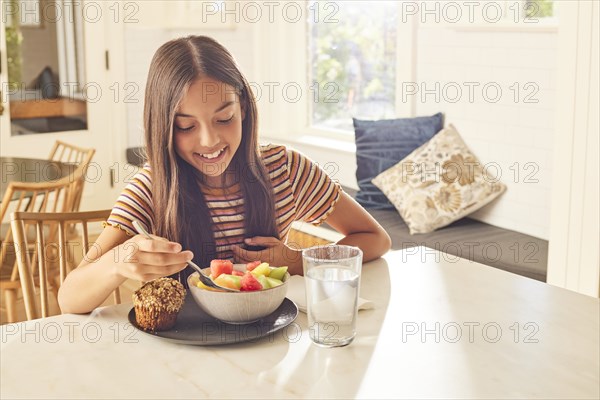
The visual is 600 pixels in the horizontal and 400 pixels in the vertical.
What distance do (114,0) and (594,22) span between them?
336cm

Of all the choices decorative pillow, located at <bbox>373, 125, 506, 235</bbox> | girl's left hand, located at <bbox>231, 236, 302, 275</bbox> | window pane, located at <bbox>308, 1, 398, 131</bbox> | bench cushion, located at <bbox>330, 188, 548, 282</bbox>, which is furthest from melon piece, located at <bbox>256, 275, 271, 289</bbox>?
window pane, located at <bbox>308, 1, 398, 131</bbox>

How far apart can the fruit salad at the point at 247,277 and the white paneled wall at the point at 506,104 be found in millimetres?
2065

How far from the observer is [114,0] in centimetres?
511

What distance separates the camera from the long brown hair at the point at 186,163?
1663 mm

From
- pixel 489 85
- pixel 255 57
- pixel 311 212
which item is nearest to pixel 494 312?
pixel 311 212

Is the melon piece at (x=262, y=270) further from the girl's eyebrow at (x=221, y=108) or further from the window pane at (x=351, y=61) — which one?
the window pane at (x=351, y=61)

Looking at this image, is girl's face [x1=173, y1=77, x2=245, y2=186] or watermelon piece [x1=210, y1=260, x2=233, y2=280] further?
girl's face [x1=173, y1=77, x2=245, y2=186]

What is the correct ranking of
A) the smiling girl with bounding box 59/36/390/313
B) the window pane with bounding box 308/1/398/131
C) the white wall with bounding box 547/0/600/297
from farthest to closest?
the window pane with bounding box 308/1/398/131, the white wall with bounding box 547/0/600/297, the smiling girl with bounding box 59/36/390/313

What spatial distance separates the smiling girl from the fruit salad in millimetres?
89

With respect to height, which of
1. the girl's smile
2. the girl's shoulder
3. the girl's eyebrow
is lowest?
the girl's shoulder

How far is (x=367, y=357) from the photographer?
1.29 metres

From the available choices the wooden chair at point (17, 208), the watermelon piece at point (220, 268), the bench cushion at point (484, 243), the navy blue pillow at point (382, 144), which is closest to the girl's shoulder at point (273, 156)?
the watermelon piece at point (220, 268)

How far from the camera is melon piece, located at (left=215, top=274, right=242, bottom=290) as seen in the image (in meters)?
1.41

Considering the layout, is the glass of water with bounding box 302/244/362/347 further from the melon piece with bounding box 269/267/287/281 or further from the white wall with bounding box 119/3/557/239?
the white wall with bounding box 119/3/557/239
